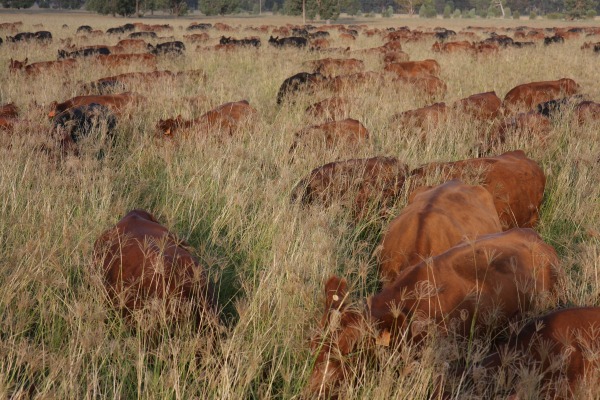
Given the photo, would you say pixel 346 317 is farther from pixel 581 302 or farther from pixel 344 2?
pixel 344 2

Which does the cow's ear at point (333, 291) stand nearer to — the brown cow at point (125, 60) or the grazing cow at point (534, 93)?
the grazing cow at point (534, 93)

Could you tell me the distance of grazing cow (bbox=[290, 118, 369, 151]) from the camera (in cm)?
588

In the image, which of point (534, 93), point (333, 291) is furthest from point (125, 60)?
point (333, 291)

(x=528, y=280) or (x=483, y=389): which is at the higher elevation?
(x=528, y=280)

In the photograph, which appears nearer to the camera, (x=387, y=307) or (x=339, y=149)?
(x=387, y=307)

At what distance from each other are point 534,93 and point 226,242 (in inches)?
228

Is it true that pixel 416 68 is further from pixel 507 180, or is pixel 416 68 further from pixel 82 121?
pixel 507 180

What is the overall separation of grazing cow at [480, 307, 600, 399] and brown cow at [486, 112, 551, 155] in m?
3.43

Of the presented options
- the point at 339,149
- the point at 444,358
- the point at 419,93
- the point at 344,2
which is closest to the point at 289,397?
the point at 444,358

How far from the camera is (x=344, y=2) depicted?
268 feet

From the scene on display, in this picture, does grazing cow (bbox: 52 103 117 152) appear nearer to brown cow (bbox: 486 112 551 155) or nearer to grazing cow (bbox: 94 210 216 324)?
grazing cow (bbox: 94 210 216 324)

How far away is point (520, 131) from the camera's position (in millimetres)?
5922

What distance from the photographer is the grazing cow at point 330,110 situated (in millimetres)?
7418

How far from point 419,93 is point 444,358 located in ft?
24.2
